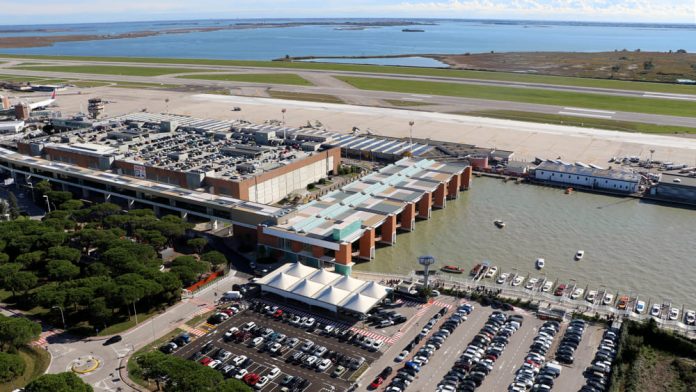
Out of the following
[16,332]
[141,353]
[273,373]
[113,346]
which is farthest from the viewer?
[113,346]

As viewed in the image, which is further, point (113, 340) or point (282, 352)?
point (113, 340)

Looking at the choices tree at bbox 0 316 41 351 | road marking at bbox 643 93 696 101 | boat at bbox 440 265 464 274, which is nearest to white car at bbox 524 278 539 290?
boat at bbox 440 265 464 274

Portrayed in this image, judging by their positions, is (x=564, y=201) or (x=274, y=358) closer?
(x=274, y=358)

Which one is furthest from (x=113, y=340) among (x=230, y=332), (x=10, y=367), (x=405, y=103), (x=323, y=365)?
(x=405, y=103)

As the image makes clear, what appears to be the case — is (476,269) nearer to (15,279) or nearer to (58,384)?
(58,384)

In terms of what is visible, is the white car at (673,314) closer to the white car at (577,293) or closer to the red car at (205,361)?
the white car at (577,293)

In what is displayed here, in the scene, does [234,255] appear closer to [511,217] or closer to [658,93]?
[511,217]

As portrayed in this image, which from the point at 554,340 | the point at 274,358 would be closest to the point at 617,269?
the point at 554,340
